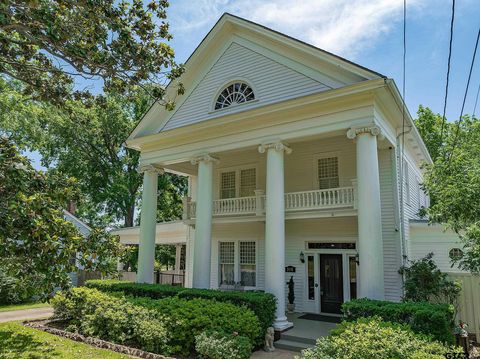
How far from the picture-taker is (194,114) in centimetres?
1509

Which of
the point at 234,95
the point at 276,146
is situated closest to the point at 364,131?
the point at 276,146

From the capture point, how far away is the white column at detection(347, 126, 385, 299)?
9992 millimetres

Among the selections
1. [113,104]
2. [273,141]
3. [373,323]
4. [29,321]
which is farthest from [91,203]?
[373,323]

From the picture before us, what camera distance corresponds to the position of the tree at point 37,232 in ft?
16.1

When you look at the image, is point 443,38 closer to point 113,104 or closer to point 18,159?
point 18,159

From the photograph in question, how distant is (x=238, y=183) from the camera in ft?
55.1

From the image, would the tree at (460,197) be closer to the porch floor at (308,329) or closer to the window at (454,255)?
the window at (454,255)

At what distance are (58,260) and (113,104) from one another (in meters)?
28.0

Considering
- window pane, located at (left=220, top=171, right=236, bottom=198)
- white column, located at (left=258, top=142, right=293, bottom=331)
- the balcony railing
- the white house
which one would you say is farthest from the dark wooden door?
window pane, located at (left=220, top=171, right=236, bottom=198)

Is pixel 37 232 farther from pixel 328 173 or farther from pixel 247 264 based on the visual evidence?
pixel 247 264

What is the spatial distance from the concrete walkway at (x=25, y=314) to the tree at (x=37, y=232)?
9.47m

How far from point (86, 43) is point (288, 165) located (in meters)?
10.1

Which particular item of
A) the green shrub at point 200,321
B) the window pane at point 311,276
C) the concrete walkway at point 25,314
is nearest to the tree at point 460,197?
the window pane at point 311,276

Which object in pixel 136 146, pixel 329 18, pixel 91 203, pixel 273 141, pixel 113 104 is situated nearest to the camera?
pixel 329 18
